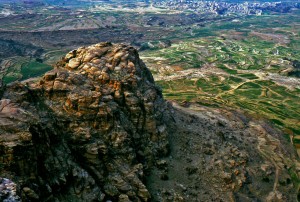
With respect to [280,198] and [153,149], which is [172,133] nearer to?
[153,149]

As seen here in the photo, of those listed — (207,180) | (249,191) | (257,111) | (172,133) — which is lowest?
(257,111)

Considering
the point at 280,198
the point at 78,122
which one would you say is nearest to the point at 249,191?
the point at 280,198

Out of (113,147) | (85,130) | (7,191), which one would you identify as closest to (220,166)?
(113,147)

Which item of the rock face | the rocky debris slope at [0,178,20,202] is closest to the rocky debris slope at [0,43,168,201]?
the rock face

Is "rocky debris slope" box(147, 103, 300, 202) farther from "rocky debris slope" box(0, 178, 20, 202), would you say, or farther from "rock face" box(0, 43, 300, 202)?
"rocky debris slope" box(0, 178, 20, 202)

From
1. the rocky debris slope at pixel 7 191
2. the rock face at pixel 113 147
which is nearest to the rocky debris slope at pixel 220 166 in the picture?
the rock face at pixel 113 147
